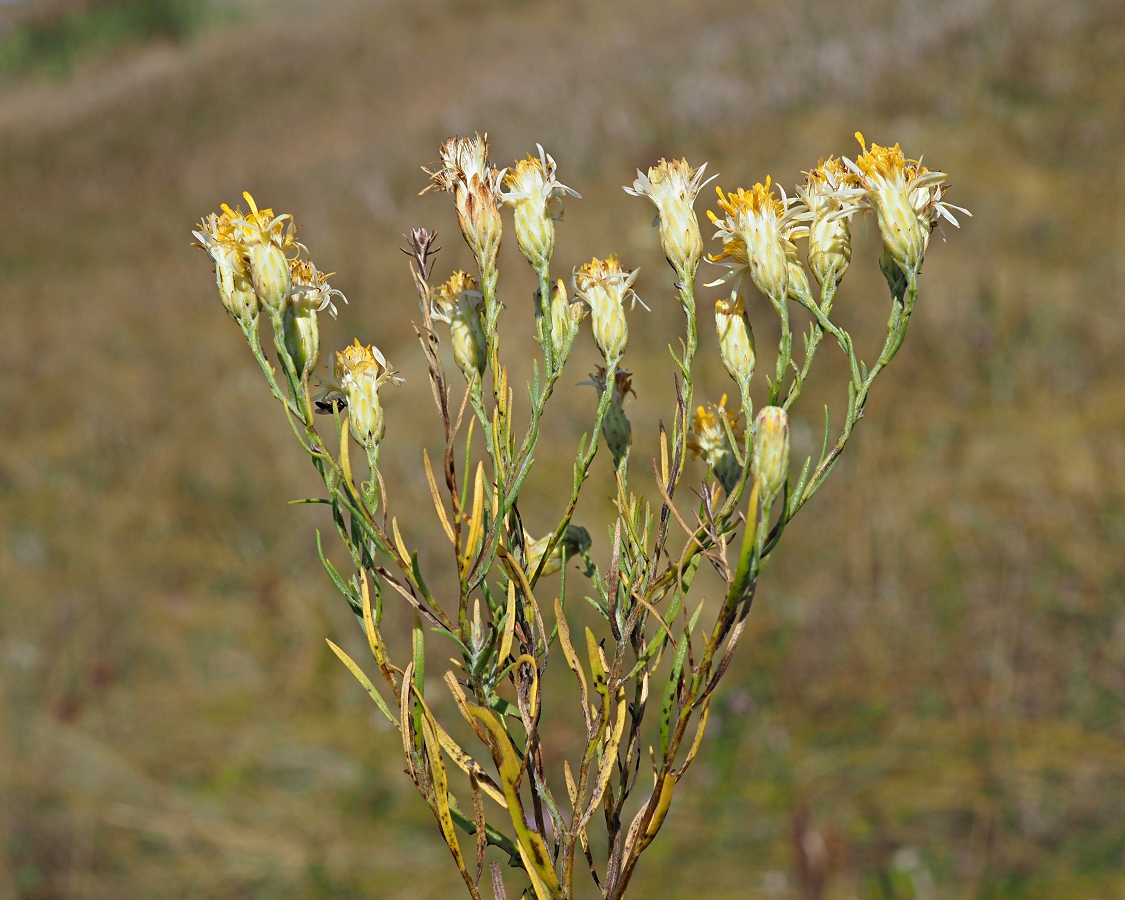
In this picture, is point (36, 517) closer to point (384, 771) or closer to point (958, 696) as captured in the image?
point (384, 771)

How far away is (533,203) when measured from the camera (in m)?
0.84

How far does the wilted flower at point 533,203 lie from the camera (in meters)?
0.83

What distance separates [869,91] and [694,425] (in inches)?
330

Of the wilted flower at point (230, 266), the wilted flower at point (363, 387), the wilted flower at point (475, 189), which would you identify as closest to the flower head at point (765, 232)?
the wilted flower at point (475, 189)

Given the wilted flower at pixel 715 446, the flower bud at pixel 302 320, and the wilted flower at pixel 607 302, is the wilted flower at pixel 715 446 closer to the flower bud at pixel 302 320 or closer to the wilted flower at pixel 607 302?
the wilted flower at pixel 607 302

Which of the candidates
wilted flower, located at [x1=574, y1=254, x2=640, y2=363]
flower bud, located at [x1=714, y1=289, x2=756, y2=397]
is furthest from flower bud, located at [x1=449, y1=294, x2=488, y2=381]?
flower bud, located at [x1=714, y1=289, x2=756, y2=397]

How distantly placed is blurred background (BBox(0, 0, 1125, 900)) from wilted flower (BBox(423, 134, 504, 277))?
784mm

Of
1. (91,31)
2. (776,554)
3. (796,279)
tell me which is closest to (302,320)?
(796,279)

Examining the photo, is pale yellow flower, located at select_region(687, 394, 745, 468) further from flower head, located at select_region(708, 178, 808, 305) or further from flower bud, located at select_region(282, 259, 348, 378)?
flower bud, located at select_region(282, 259, 348, 378)

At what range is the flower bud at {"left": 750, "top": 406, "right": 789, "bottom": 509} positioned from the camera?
67 cm

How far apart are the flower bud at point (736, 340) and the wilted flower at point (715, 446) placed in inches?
2.4

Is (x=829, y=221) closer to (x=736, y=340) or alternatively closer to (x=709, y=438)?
(x=736, y=340)

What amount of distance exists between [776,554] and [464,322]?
3.54 m

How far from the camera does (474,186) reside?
81 cm
